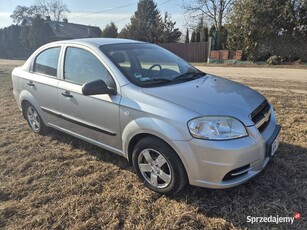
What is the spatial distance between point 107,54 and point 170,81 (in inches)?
33.1

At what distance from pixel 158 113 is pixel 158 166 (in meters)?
0.57

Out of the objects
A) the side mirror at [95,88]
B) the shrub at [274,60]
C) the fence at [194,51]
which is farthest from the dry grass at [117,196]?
the fence at [194,51]

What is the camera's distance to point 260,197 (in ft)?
9.18

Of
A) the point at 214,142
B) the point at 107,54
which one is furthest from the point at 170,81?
the point at 214,142

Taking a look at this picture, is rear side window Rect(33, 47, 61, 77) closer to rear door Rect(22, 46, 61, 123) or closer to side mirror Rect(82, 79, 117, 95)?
rear door Rect(22, 46, 61, 123)

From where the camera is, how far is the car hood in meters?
2.64

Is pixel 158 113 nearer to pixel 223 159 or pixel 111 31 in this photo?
pixel 223 159

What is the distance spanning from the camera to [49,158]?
394 centimetres

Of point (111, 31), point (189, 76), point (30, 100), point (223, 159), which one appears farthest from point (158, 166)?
point (111, 31)

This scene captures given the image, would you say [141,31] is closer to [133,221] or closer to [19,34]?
[19,34]

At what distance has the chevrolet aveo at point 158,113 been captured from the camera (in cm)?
255

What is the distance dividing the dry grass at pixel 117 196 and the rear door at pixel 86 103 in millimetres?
441

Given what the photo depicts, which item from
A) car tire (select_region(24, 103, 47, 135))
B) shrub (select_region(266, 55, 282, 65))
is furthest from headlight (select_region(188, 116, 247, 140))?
shrub (select_region(266, 55, 282, 65))

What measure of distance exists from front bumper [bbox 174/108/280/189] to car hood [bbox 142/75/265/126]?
23 centimetres
